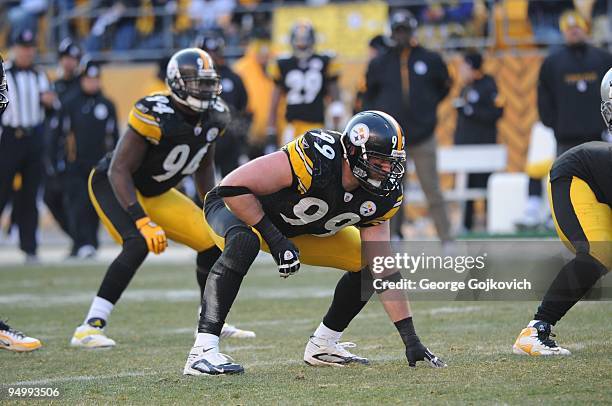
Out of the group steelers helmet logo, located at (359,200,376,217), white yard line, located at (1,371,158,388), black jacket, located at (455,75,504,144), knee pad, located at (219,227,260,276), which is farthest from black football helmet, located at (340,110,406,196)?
black jacket, located at (455,75,504,144)

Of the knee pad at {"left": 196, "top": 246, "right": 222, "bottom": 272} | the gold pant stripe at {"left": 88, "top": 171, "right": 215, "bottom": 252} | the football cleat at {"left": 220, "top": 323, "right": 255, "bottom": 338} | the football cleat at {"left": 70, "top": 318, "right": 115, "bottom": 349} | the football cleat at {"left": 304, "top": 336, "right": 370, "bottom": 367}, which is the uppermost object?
the gold pant stripe at {"left": 88, "top": 171, "right": 215, "bottom": 252}

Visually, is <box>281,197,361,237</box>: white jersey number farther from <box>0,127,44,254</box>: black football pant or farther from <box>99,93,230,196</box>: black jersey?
<box>0,127,44,254</box>: black football pant

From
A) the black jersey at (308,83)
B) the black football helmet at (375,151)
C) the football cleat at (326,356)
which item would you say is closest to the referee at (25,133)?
the black jersey at (308,83)

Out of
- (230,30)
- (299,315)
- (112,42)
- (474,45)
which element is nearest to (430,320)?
(299,315)

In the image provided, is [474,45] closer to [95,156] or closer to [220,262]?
[95,156]

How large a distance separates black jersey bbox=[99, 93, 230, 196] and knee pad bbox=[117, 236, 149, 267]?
0.41 m

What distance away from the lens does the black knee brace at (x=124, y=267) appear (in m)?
6.11

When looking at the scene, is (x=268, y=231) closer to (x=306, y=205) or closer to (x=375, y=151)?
(x=306, y=205)

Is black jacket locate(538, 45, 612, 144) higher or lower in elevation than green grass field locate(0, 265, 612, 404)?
higher

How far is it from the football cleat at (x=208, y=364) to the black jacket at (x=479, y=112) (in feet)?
26.1

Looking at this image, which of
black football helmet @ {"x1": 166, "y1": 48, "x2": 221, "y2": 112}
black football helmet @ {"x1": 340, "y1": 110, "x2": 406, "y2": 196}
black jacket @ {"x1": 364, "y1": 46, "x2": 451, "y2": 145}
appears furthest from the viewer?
black jacket @ {"x1": 364, "y1": 46, "x2": 451, "y2": 145}

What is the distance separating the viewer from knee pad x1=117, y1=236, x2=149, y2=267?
6.11m

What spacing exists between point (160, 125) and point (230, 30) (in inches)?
380

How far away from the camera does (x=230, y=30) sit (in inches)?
614
